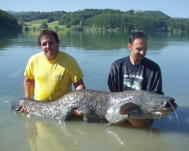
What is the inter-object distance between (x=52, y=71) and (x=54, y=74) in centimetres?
8

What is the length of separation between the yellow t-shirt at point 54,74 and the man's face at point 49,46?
16cm

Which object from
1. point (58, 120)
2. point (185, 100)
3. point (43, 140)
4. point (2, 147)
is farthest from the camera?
point (185, 100)

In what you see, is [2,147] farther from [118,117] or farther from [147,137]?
[147,137]

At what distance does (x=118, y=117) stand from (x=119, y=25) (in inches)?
3558

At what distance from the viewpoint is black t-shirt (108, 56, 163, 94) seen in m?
6.16

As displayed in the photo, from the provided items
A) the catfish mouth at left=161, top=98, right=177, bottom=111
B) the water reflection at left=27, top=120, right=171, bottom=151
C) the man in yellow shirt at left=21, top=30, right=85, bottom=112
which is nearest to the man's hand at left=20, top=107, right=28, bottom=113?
the man in yellow shirt at left=21, top=30, right=85, bottom=112

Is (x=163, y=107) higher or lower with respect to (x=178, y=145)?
higher

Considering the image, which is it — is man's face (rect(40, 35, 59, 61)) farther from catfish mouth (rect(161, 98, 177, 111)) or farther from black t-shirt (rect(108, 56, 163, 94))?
catfish mouth (rect(161, 98, 177, 111))

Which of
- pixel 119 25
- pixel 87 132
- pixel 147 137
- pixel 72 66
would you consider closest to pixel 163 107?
pixel 147 137

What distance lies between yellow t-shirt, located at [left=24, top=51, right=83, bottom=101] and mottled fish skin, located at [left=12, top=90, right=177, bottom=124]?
292 mm

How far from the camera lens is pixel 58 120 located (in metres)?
6.22

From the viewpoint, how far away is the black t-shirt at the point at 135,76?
20.2 feet

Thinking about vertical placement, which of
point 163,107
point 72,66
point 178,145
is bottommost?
point 178,145

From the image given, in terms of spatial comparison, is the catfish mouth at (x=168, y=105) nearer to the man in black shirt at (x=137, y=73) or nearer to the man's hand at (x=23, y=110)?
the man in black shirt at (x=137, y=73)
